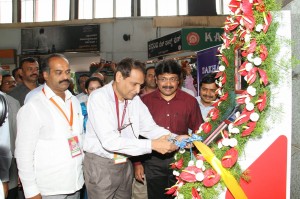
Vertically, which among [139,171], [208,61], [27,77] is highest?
[208,61]

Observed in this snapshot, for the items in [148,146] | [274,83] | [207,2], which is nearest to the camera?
[274,83]

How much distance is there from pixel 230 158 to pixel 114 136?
1.08 m

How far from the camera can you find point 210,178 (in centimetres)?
164

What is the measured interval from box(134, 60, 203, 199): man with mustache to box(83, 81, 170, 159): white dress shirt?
1.32 ft

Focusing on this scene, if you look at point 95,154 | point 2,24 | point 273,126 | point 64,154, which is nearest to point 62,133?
point 64,154

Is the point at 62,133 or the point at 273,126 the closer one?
the point at 273,126

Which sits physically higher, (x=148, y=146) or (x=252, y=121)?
(x=252, y=121)

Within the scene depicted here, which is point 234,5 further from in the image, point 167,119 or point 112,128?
point 167,119

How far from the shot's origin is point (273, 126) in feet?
5.31

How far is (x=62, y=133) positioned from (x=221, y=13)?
10798 millimetres

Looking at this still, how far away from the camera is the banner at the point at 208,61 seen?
4.60 metres

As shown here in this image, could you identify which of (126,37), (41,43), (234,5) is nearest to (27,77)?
(234,5)

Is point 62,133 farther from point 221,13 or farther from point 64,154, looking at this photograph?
point 221,13

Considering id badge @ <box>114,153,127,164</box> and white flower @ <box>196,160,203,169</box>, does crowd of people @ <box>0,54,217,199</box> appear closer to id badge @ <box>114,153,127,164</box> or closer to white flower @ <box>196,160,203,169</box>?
id badge @ <box>114,153,127,164</box>
